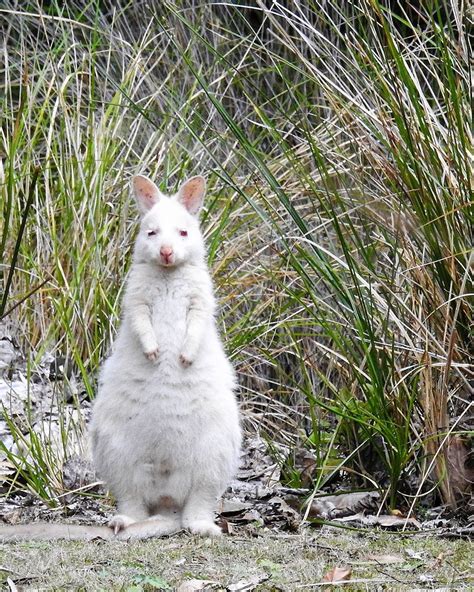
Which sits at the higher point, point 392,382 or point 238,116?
point 238,116

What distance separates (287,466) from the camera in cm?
486

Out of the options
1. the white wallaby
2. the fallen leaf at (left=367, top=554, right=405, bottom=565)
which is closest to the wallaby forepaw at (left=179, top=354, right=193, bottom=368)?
the white wallaby

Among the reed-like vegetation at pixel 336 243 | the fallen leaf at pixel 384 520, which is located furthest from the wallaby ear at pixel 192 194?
the fallen leaf at pixel 384 520

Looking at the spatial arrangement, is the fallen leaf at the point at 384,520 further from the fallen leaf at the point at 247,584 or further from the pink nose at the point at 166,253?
the pink nose at the point at 166,253

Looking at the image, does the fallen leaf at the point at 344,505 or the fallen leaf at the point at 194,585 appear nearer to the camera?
the fallen leaf at the point at 194,585

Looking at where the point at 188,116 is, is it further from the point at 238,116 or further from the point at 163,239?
the point at 163,239

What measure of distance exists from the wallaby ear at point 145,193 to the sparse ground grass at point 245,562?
1285mm

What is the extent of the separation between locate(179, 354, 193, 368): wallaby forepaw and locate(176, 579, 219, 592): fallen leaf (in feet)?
3.43

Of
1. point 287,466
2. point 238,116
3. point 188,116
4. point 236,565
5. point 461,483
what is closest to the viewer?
point 236,565

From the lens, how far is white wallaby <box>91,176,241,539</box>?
3895 millimetres

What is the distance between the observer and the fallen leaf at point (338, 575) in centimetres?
311

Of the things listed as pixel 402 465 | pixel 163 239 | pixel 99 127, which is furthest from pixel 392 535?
pixel 99 127

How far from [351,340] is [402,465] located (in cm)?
62

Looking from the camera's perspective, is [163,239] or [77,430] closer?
[163,239]
